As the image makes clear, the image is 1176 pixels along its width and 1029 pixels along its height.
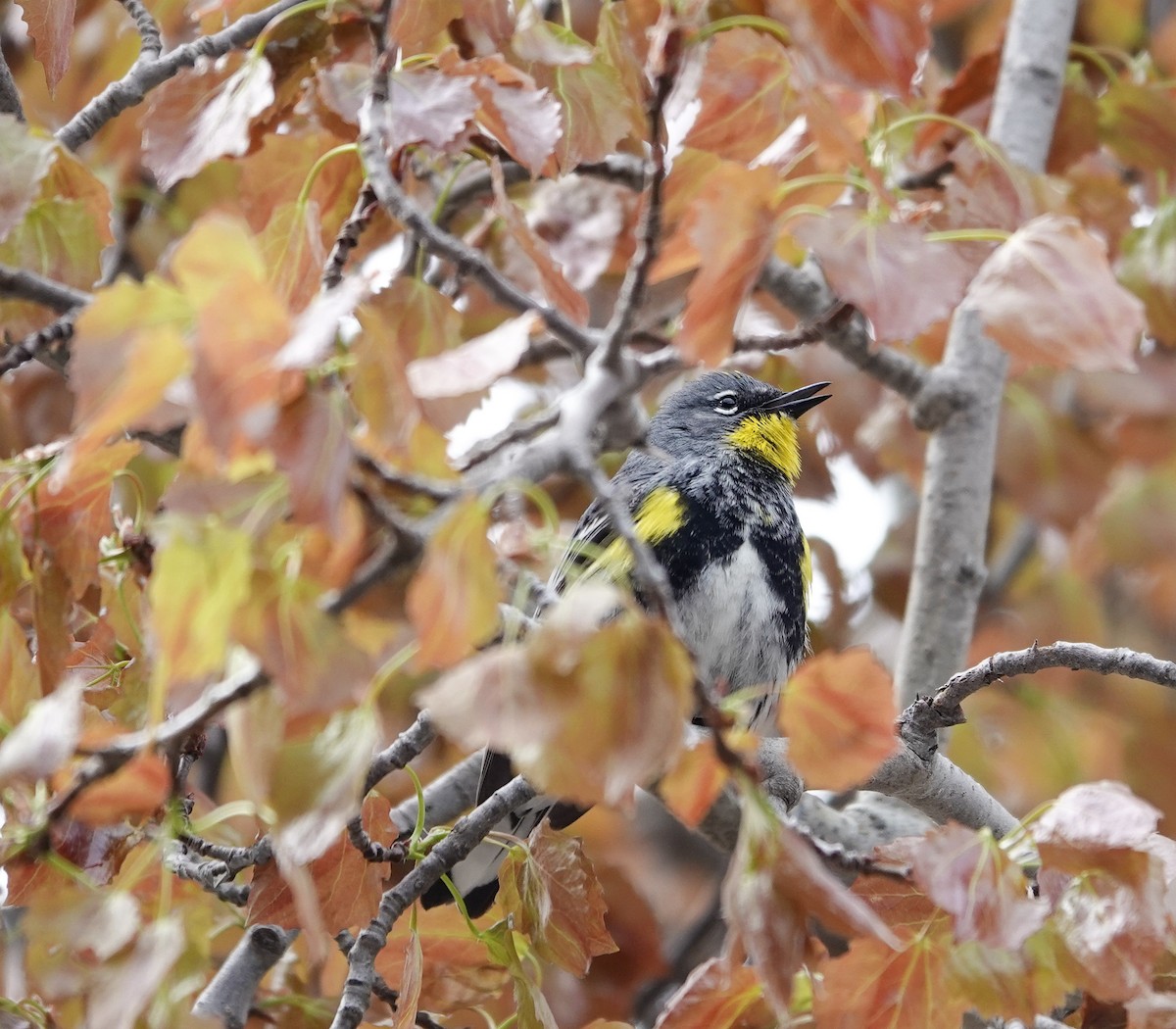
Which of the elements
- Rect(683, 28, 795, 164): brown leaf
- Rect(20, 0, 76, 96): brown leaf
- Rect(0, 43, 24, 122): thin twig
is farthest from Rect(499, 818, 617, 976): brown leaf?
Rect(0, 43, 24, 122): thin twig

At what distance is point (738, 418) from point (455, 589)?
289 centimetres

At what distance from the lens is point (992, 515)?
6.69m

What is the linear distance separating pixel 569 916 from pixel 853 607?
3.77 m

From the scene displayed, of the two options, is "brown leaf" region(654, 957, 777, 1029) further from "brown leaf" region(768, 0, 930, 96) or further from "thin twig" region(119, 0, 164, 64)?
"thin twig" region(119, 0, 164, 64)

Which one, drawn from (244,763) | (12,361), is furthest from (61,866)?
(12,361)

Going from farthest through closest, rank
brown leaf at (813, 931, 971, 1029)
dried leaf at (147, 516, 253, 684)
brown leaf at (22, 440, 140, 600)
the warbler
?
the warbler
brown leaf at (22, 440, 140, 600)
brown leaf at (813, 931, 971, 1029)
dried leaf at (147, 516, 253, 684)

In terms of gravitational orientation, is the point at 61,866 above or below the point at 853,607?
above

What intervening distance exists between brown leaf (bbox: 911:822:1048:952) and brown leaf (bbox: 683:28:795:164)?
1215 millimetres

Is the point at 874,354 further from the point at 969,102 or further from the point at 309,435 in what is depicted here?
the point at 309,435

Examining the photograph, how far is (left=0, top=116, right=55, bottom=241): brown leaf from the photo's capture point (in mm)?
1820

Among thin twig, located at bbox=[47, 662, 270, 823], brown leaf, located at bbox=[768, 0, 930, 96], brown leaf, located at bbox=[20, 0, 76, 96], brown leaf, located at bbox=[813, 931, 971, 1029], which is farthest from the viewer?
A: brown leaf, located at bbox=[20, 0, 76, 96]

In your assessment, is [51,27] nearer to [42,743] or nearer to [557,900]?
[42,743]

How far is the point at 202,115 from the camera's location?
1.95 metres

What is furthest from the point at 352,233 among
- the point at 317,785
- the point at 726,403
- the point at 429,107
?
the point at 726,403
